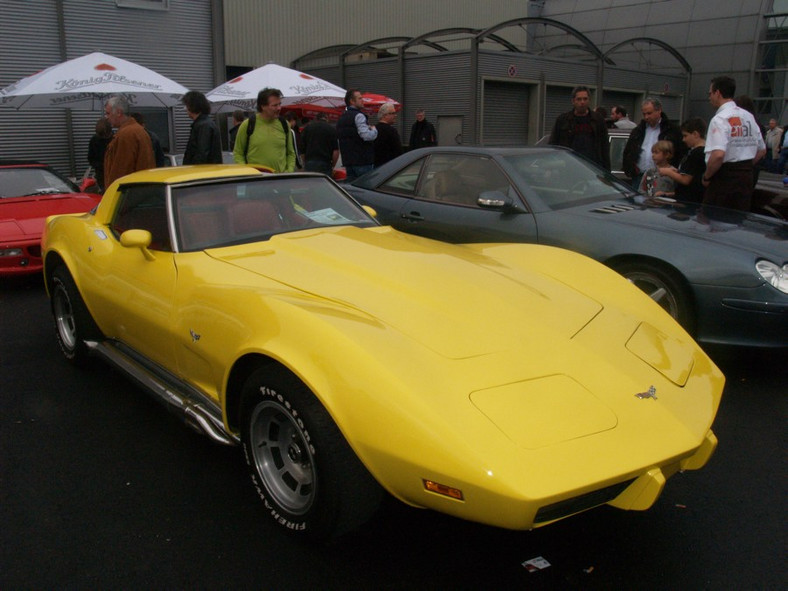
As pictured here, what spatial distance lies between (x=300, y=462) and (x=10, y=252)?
17.0 ft

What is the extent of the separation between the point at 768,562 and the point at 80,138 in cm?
1415

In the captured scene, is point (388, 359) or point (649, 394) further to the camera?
point (649, 394)

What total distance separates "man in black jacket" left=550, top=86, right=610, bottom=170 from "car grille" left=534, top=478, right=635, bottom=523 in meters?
5.93

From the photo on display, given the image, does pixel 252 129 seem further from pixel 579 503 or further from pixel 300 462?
pixel 579 503

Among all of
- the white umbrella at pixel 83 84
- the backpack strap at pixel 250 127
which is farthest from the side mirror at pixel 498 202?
the white umbrella at pixel 83 84

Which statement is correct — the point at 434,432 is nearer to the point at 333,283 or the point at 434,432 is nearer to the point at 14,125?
the point at 333,283

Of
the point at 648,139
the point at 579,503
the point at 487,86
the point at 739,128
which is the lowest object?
the point at 579,503

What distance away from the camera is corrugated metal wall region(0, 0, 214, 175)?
1279cm

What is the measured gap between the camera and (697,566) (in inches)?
97.1

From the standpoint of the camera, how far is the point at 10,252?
6.47m

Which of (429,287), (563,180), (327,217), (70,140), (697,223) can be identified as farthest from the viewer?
(70,140)

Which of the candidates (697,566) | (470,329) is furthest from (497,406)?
(697,566)

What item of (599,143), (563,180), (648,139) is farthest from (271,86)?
(563,180)

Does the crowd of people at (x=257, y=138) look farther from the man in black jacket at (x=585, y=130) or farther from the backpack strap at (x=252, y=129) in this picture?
the man in black jacket at (x=585, y=130)
